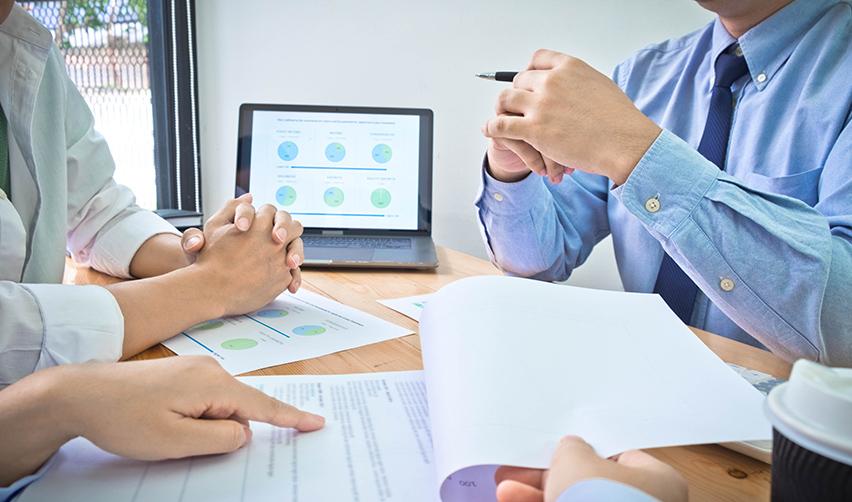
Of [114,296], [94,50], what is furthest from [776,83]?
[94,50]

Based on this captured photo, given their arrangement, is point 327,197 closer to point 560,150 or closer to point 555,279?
point 555,279

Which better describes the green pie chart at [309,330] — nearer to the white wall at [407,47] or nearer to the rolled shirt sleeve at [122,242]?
the rolled shirt sleeve at [122,242]

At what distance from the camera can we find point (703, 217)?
62cm

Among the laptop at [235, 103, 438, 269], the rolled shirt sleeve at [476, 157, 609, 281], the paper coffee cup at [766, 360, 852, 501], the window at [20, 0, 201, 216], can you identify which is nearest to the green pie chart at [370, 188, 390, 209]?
the laptop at [235, 103, 438, 269]

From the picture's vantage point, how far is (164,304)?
0.64 metres

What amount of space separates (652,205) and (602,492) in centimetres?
41

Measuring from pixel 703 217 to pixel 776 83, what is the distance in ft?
1.16

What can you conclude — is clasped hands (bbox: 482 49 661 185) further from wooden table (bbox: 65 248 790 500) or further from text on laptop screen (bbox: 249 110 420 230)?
text on laptop screen (bbox: 249 110 420 230)

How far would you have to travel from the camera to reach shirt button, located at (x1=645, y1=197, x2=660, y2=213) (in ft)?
2.06

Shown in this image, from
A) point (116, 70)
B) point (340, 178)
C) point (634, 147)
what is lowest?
point (340, 178)

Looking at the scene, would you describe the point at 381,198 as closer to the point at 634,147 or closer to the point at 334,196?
the point at 334,196

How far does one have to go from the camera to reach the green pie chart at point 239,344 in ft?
2.02

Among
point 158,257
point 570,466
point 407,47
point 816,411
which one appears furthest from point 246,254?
point 407,47

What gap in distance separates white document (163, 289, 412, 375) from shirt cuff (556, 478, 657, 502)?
0.35 m
